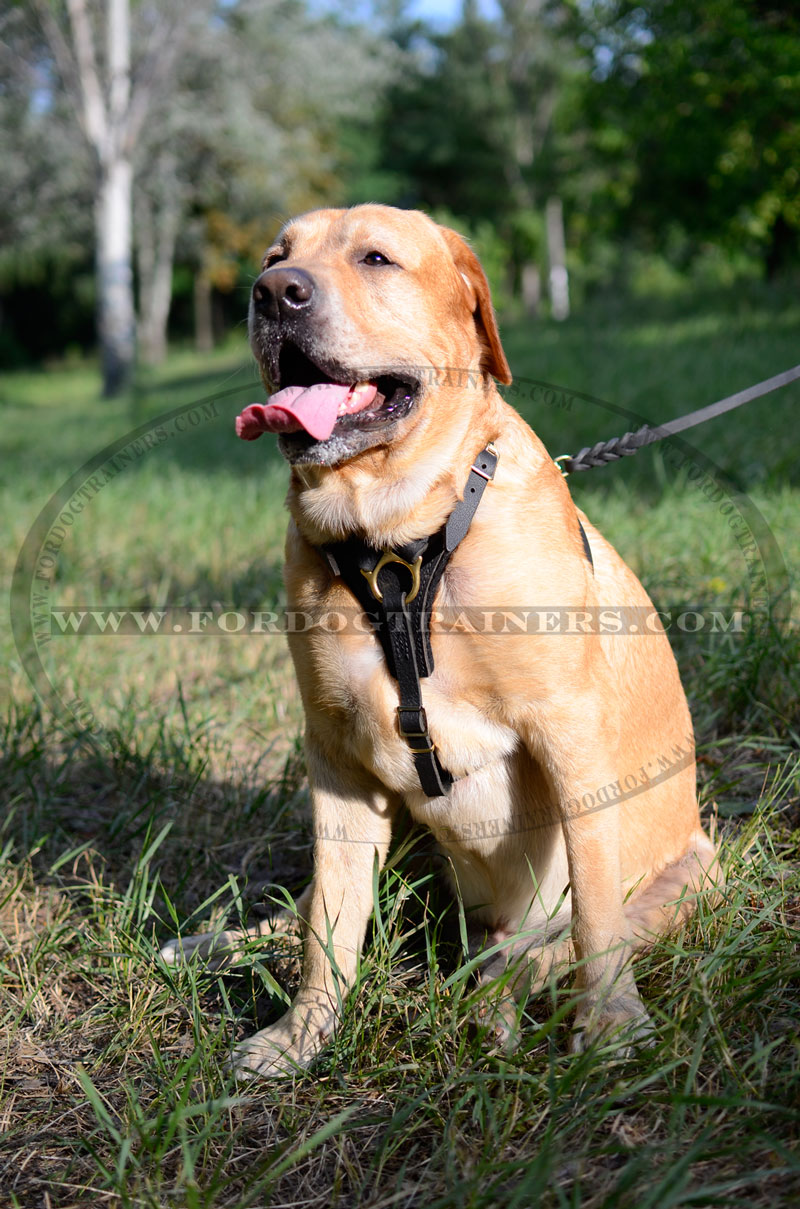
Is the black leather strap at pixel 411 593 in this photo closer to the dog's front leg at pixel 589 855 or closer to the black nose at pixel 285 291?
the dog's front leg at pixel 589 855

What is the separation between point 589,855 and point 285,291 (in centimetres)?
138

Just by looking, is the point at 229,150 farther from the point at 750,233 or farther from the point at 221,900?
the point at 221,900

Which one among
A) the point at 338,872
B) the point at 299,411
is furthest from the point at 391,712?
the point at 299,411

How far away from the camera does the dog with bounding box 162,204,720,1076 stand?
1.89 meters

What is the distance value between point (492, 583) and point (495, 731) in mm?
320

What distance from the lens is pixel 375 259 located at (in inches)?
85.4

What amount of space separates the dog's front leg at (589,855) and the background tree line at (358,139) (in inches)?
78.8

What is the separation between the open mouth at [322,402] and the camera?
1944mm

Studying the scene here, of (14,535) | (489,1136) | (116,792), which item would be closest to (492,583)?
(489,1136)

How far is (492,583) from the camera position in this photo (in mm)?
1916

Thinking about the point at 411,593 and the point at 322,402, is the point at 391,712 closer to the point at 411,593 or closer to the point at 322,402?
the point at 411,593

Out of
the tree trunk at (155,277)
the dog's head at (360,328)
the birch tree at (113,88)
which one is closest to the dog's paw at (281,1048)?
the dog's head at (360,328)

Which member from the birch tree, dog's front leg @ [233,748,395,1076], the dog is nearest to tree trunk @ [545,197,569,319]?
the birch tree

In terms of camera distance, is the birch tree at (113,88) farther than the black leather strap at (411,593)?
Yes
